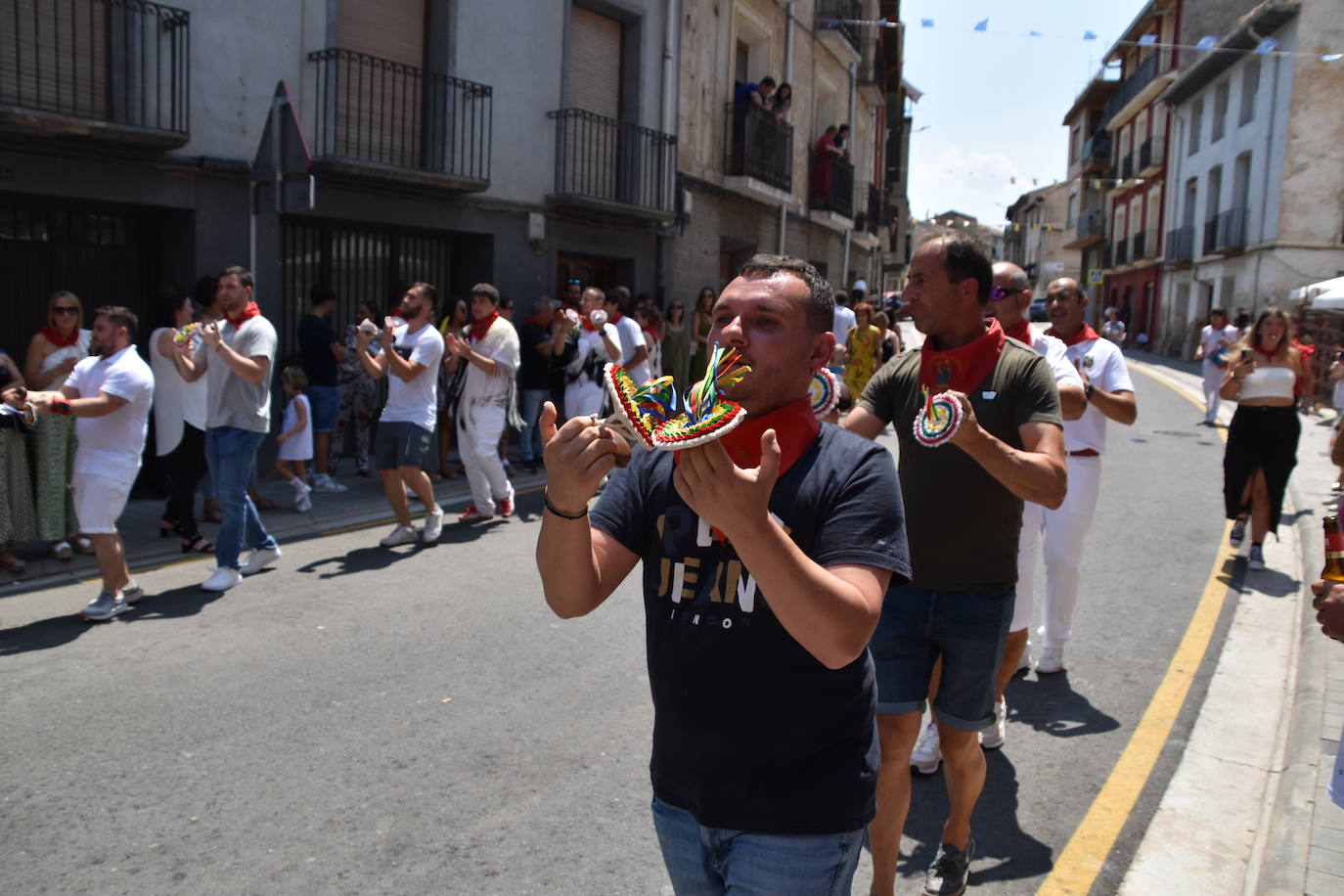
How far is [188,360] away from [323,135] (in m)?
5.39

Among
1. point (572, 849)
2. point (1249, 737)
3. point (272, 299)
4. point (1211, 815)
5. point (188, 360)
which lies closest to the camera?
point (572, 849)

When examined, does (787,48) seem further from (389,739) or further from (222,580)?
(389,739)

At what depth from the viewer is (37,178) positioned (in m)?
8.84

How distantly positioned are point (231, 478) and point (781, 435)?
537cm

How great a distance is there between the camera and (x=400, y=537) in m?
7.68

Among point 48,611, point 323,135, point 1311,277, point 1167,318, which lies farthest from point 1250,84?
point 48,611

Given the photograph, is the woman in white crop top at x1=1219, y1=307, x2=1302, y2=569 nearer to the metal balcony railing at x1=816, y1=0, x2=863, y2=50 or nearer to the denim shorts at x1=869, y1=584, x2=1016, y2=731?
the denim shorts at x1=869, y1=584, x2=1016, y2=731

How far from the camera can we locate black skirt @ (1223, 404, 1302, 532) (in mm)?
7480

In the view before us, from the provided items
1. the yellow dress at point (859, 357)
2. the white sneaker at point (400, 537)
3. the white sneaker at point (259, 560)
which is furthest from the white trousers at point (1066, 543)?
the yellow dress at point (859, 357)

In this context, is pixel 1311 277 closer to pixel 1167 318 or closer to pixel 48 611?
pixel 1167 318

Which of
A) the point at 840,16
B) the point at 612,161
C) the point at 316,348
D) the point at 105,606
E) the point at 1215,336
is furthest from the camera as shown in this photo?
the point at 840,16

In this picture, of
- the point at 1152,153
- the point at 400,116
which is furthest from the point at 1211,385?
the point at 1152,153

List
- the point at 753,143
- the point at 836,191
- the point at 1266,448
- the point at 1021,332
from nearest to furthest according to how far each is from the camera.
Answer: the point at 1021,332
the point at 1266,448
the point at 753,143
the point at 836,191

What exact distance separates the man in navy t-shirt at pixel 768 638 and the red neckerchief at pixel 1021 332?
8.20 feet
